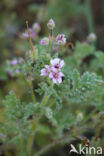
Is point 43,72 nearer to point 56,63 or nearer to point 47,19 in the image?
point 56,63

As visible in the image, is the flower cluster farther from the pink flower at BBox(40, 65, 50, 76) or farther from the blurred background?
the blurred background

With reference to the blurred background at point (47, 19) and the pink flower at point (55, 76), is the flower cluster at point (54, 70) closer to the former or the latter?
the pink flower at point (55, 76)

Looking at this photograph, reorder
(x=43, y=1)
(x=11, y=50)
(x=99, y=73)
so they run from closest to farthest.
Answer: (x=99, y=73) < (x=11, y=50) < (x=43, y=1)

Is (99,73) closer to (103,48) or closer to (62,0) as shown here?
(103,48)

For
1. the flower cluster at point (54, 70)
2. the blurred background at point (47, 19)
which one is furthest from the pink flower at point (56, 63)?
the blurred background at point (47, 19)

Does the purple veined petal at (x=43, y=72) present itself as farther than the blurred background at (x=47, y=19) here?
No

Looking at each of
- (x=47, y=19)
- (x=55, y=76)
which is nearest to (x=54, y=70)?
(x=55, y=76)

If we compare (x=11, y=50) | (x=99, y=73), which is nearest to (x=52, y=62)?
(x=99, y=73)
